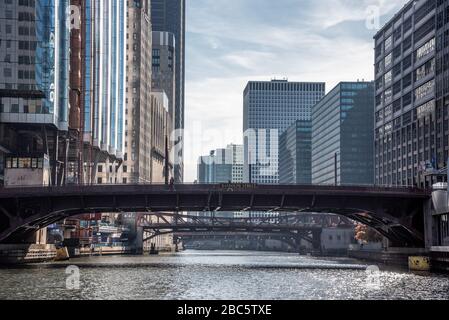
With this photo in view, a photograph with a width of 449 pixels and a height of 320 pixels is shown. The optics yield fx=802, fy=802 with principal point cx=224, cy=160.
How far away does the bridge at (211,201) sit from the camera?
437 ft

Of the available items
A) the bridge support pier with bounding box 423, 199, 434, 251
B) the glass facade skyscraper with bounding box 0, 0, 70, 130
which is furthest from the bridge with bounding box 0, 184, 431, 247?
the glass facade skyscraper with bounding box 0, 0, 70, 130

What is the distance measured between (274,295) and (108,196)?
64786mm

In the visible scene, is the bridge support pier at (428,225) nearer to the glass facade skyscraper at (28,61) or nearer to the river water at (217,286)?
the river water at (217,286)

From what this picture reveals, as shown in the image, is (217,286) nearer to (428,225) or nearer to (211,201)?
(211,201)

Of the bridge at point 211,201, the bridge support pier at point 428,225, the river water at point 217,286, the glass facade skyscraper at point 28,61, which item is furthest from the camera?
the glass facade skyscraper at point 28,61

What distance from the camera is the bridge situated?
437 ft

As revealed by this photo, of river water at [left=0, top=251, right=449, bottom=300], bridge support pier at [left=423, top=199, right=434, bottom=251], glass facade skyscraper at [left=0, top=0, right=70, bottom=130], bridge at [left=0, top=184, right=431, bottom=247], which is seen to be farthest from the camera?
glass facade skyscraper at [left=0, top=0, right=70, bottom=130]

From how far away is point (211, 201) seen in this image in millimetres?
140000

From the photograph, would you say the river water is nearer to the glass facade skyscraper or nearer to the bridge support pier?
the bridge support pier

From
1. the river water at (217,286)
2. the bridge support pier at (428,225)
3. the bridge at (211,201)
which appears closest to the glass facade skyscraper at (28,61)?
the bridge at (211,201)

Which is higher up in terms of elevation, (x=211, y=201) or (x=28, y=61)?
(x=28, y=61)

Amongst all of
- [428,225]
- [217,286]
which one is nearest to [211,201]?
[428,225]

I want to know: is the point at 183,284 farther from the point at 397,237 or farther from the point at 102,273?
the point at 397,237

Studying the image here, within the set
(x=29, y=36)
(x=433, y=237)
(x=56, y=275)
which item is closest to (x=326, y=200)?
(x=433, y=237)
